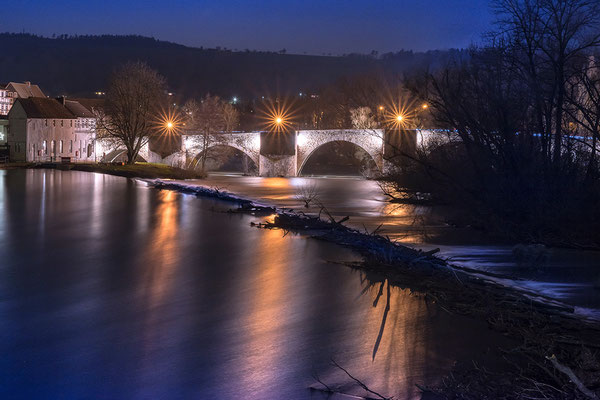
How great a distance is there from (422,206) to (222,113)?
193ft

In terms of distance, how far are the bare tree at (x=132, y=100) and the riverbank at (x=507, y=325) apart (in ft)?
118

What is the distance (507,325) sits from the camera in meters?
8.17

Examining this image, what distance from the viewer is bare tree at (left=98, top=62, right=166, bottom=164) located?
157ft

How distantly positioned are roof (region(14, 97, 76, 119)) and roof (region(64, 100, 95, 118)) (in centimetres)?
106

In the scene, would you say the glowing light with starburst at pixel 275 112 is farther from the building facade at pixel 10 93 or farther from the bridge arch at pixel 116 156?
the building facade at pixel 10 93

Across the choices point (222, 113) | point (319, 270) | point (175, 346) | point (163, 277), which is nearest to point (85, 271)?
point (163, 277)

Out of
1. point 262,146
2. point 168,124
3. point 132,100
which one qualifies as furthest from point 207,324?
point 262,146

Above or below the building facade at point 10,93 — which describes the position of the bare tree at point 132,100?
below

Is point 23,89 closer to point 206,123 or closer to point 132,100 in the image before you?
point 206,123

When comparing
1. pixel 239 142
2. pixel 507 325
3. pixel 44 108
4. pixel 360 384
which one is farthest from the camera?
pixel 44 108

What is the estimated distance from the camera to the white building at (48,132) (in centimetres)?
6200

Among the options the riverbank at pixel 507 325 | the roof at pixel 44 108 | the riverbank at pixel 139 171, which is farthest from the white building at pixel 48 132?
the riverbank at pixel 507 325

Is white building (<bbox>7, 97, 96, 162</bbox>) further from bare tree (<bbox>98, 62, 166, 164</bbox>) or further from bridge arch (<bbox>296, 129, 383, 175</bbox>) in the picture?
bridge arch (<bbox>296, 129, 383, 175</bbox>)

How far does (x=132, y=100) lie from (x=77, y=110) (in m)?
25.7
